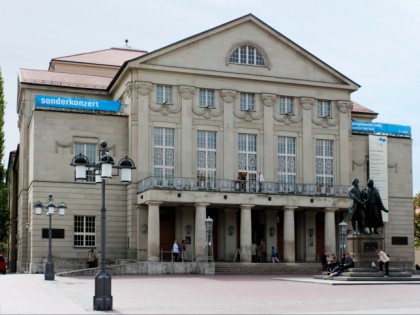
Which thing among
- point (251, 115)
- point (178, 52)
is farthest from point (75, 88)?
point (251, 115)

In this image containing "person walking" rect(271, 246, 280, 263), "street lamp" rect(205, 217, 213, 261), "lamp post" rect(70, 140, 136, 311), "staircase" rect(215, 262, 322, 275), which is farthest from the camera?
"person walking" rect(271, 246, 280, 263)

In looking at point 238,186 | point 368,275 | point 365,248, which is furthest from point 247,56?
point 368,275

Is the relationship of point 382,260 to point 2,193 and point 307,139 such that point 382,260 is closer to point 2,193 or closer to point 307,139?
point 307,139

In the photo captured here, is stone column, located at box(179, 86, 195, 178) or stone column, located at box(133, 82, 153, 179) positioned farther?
stone column, located at box(179, 86, 195, 178)

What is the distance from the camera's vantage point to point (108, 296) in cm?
2114

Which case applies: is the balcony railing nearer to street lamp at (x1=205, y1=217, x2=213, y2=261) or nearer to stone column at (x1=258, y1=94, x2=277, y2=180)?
stone column at (x1=258, y1=94, x2=277, y2=180)

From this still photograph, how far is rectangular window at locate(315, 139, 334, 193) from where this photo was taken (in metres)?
57.6

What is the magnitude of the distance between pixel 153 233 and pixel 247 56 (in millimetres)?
16476

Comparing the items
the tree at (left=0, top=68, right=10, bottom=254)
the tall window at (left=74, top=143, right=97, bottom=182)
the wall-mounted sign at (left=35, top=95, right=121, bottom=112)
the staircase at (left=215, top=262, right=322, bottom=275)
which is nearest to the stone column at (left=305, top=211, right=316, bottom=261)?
the staircase at (left=215, top=262, right=322, bottom=275)

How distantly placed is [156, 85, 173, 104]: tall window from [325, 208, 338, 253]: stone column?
45.8 feet

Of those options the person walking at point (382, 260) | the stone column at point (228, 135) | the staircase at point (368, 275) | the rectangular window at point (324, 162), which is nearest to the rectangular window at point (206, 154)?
the stone column at point (228, 135)

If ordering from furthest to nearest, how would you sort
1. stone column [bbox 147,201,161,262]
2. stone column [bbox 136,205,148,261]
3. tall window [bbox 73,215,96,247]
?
tall window [bbox 73,215,96,247] → stone column [bbox 136,205,148,261] → stone column [bbox 147,201,161,262]

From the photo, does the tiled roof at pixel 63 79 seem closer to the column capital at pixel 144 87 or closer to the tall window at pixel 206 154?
the column capital at pixel 144 87

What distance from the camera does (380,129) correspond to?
205 ft
